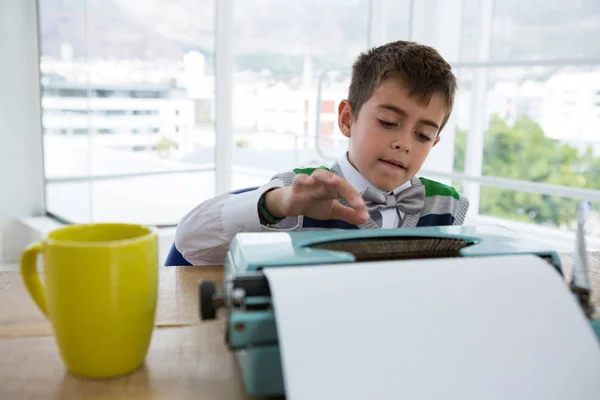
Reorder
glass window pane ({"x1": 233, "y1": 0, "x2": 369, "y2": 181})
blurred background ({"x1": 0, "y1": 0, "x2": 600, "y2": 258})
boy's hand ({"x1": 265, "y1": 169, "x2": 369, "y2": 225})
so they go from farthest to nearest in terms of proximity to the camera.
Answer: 1. glass window pane ({"x1": 233, "y1": 0, "x2": 369, "y2": 181})
2. blurred background ({"x1": 0, "y1": 0, "x2": 600, "y2": 258})
3. boy's hand ({"x1": 265, "y1": 169, "x2": 369, "y2": 225})

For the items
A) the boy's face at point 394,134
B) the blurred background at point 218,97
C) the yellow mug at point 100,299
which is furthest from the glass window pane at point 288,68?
the yellow mug at point 100,299

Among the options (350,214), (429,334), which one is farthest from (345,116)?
(429,334)

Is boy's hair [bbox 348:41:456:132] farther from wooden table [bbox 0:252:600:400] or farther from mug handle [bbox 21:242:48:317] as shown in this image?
mug handle [bbox 21:242:48:317]

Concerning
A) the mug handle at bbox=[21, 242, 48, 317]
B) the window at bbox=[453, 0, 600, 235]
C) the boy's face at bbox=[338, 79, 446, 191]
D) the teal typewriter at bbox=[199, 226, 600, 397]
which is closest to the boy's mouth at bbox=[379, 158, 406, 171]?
the boy's face at bbox=[338, 79, 446, 191]

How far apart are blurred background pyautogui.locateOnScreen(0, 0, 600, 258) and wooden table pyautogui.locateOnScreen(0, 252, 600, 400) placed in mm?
2221

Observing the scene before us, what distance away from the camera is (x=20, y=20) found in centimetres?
292

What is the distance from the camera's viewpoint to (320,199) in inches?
28.4

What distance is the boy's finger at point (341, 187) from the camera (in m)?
0.64

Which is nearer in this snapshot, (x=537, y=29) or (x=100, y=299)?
(x=100, y=299)

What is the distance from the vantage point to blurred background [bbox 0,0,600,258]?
9.57 ft

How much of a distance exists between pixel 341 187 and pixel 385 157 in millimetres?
458

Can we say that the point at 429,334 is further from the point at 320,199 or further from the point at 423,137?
the point at 423,137

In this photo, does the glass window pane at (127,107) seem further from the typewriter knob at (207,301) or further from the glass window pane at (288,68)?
the typewriter knob at (207,301)

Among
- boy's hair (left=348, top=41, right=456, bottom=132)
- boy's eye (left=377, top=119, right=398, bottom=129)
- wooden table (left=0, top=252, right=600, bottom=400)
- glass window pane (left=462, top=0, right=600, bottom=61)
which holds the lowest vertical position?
wooden table (left=0, top=252, right=600, bottom=400)
